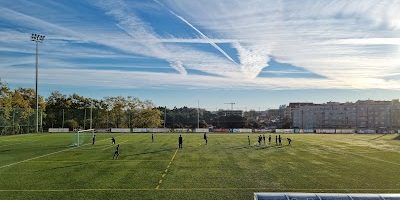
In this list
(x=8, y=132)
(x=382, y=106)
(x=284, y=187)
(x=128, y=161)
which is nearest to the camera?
(x=284, y=187)

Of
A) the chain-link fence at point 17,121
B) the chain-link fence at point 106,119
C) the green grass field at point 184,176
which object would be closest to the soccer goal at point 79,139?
the green grass field at point 184,176

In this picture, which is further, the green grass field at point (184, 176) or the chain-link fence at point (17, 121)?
the chain-link fence at point (17, 121)

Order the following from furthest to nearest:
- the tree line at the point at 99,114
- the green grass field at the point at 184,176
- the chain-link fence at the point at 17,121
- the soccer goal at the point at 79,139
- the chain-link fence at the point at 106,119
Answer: the tree line at the point at 99,114, the chain-link fence at the point at 106,119, the chain-link fence at the point at 17,121, the soccer goal at the point at 79,139, the green grass field at the point at 184,176

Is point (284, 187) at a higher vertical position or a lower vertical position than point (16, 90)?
lower

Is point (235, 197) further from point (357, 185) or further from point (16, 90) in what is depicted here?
point (16, 90)

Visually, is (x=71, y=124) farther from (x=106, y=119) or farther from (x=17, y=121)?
(x=17, y=121)

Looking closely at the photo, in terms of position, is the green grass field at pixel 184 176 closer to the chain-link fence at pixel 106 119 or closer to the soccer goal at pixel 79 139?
the soccer goal at pixel 79 139

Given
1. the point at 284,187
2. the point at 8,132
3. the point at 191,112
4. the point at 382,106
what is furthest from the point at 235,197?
the point at 382,106

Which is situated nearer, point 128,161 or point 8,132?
point 128,161

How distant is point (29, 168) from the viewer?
33.1m

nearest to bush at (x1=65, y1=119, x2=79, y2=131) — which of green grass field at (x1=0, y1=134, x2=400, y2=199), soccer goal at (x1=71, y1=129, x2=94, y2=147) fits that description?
soccer goal at (x1=71, y1=129, x2=94, y2=147)

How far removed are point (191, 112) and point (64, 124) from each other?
56.4 m

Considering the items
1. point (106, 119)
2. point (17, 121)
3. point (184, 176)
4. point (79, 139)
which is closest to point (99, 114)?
point (106, 119)

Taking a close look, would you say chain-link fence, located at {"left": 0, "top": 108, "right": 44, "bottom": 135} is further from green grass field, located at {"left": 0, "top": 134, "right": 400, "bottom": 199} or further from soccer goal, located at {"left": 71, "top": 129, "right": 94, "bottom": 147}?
green grass field, located at {"left": 0, "top": 134, "right": 400, "bottom": 199}
